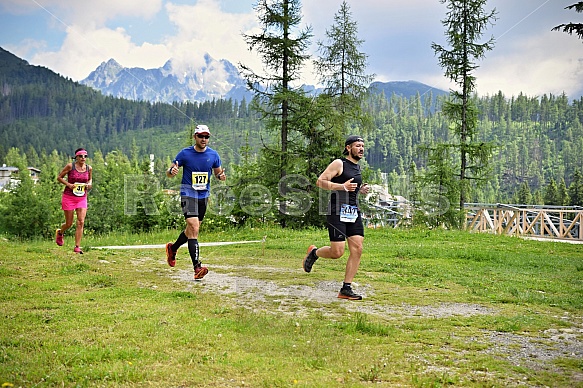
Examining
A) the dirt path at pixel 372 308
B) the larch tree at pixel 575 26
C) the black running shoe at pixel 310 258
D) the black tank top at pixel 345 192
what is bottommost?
the dirt path at pixel 372 308

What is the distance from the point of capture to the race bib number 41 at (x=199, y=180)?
956 cm

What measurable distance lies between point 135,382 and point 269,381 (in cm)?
107

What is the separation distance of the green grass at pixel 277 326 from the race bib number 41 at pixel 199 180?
1.81 meters

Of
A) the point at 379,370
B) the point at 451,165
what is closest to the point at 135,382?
the point at 379,370

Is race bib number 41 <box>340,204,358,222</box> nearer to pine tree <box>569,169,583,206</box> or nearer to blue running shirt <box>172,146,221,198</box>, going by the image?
blue running shirt <box>172,146,221,198</box>

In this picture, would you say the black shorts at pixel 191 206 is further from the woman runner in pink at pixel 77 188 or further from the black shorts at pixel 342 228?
the woman runner in pink at pixel 77 188

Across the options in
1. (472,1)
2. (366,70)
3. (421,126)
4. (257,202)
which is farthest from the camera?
(421,126)

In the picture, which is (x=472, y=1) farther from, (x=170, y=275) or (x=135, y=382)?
(x=135, y=382)

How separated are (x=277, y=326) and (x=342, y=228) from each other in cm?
253

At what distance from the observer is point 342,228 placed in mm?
7949

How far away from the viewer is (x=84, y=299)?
7168 millimetres

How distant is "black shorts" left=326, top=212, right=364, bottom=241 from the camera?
7945 mm

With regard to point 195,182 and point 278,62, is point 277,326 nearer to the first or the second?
point 195,182

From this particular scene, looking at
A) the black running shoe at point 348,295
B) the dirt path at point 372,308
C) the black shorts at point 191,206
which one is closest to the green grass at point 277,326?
the dirt path at point 372,308
